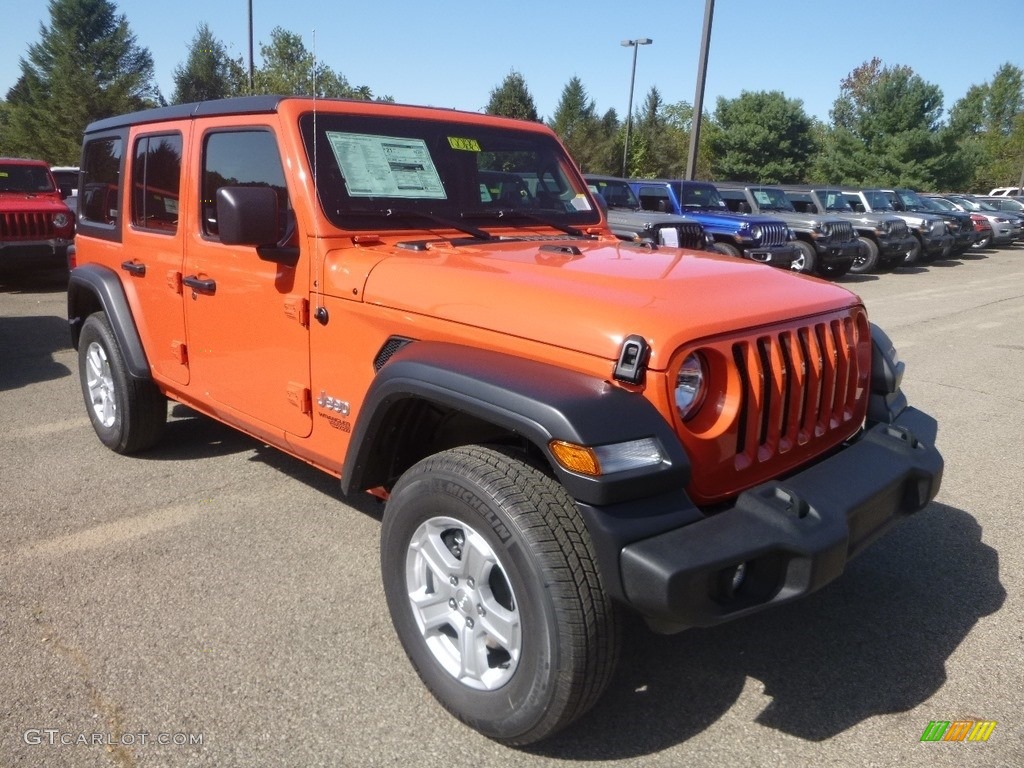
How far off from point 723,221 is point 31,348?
9911 mm

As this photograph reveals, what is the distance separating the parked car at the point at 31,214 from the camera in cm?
1082

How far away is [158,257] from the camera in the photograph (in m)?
4.16

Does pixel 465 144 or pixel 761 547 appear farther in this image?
pixel 465 144

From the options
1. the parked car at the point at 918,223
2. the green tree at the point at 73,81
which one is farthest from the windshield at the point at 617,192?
the green tree at the point at 73,81

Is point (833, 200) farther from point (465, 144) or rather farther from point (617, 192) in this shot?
point (465, 144)

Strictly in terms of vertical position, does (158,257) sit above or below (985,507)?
above

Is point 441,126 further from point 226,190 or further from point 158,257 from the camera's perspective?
point 158,257

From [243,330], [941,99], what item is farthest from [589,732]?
[941,99]

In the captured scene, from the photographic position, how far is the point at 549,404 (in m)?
2.19

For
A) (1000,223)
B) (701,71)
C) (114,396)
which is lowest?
(114,396)

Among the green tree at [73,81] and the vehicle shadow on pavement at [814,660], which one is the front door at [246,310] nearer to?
the vehicle shadow on pavement at [814,660]

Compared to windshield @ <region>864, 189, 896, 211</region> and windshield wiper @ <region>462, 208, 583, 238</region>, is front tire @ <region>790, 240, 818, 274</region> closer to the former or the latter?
windshield @ <region>864, 189, 896, 211</region>

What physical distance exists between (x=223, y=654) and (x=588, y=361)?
168cm

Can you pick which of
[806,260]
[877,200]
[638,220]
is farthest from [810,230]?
[877,200]
